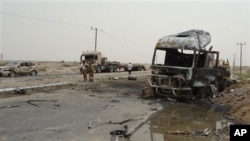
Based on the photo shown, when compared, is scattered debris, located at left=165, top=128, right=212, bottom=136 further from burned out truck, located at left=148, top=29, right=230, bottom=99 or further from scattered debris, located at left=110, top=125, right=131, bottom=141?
burned out truck, located at left=148, top=29, right=230, bottom=99

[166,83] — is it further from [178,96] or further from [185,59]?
[185,59]

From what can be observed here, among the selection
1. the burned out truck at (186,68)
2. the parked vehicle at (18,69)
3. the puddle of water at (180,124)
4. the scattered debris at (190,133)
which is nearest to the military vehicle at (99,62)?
the parked vehicle at (18,69)

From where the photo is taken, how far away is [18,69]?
36594mm

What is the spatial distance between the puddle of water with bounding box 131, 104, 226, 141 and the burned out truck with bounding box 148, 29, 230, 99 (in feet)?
4.18

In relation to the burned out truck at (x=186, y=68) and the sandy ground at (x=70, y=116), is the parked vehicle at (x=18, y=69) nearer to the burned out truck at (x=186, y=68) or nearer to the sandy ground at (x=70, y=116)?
the sandy ground at (x=70, y=116)

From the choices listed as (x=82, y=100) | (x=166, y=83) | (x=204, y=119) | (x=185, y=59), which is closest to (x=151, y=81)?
(x=166, y=83)

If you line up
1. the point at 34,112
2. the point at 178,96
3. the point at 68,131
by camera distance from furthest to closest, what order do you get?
the point at 178,96
the point at 34,112
the point at 68,131

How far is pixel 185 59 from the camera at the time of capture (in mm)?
19547

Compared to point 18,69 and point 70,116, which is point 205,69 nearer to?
point 70,116

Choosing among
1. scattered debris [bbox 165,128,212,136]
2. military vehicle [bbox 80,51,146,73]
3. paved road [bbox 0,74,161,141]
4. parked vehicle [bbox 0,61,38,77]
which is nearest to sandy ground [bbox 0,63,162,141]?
paved road [bbox 0,74,161,141]

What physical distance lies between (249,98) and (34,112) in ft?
33.8

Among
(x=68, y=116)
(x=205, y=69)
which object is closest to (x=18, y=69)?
(x=205, y=69)

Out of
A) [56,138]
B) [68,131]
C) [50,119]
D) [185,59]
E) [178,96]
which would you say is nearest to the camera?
[56,138]

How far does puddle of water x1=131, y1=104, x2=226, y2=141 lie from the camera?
10.3 metres
